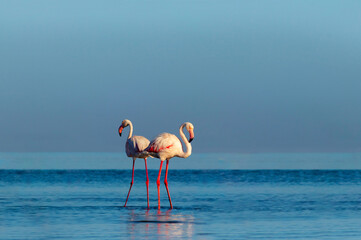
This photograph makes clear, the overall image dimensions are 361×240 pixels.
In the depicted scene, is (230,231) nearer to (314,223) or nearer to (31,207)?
(314,223)

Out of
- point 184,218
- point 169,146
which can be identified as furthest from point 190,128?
point 184,218

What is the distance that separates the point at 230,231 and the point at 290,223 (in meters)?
1.66

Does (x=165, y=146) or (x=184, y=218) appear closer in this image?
(x=184, y=218)

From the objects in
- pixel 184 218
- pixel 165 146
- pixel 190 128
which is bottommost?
pixel 184 218

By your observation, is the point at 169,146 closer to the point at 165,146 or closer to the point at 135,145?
the point at 165,146

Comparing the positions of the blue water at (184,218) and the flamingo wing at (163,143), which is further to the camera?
the flamingo wing at (163,143)

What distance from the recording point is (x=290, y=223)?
12070 millimetres

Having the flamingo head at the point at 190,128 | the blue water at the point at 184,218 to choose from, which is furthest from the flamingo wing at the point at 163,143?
the blue water at the point at 184,218

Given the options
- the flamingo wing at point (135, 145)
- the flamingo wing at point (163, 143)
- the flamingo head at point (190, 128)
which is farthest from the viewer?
the flamingo wing at point (135, 145)

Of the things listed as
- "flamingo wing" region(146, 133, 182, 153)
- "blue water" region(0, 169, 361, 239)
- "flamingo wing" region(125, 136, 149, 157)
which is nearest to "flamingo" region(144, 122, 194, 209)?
"flamingo wing" region(146, 133, 182, 153)

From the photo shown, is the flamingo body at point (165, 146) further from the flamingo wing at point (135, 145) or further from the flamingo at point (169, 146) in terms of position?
the flamingo wing at point (135, 145)

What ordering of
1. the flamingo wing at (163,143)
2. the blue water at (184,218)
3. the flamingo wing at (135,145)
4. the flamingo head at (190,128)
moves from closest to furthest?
the blue water at (184,218) < the flamingo head at (190,128) < the flamingo wing at (163,143) < the flamingo wing at (135,145)

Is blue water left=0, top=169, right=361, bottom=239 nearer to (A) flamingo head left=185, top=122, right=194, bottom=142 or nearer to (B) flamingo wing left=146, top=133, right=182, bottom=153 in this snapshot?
(B) flamingo wing left=146, top=133, right=182, bottom=153

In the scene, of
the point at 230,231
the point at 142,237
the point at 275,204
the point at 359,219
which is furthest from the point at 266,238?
the point at 275,204
